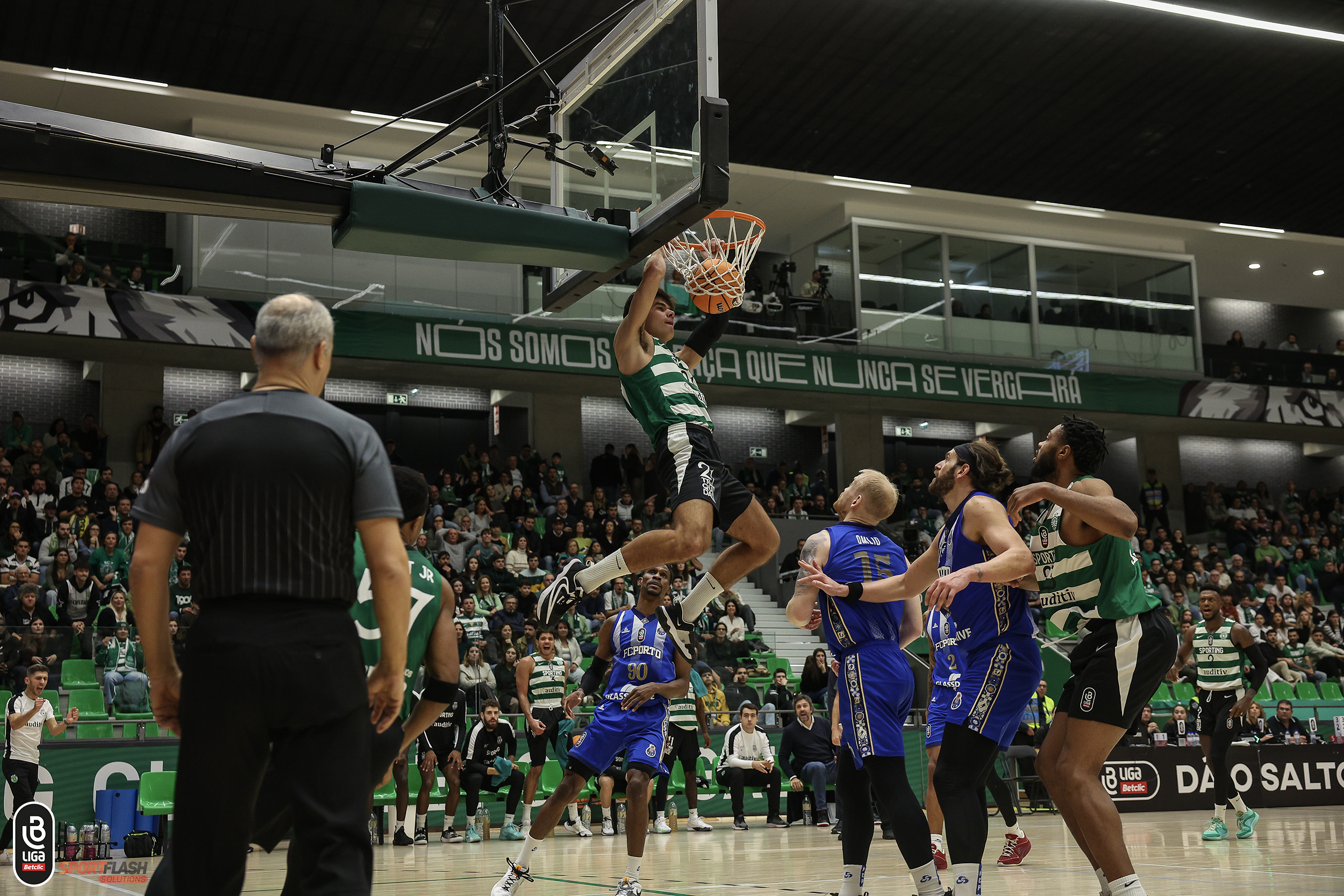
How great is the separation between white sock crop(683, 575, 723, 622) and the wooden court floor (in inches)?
73.0

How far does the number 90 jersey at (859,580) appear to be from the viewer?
19.9ft

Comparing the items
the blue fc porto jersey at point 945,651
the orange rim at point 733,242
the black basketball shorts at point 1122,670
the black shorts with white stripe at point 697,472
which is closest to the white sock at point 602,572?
the black shorts with white stripe at point 697,472

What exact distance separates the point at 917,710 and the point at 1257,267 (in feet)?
70.9

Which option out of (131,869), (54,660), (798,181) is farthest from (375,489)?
(798,181)

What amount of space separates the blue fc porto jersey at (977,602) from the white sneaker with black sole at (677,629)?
1934mm

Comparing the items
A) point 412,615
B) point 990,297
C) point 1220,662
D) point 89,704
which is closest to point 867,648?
point 412,615

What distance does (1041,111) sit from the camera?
23406mm

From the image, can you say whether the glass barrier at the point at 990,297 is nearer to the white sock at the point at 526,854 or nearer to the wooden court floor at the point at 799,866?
the wooden court floor at the point at 799,866

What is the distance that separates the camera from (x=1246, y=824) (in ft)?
38.6

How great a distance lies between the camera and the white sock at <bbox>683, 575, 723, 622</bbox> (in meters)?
6.82

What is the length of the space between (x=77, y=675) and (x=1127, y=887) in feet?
37.2

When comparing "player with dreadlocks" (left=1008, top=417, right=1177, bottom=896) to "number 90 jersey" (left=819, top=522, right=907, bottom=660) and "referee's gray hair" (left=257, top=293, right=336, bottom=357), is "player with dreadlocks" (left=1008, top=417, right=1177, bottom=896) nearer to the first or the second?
"number 90 jersey" (left=819, top=522, right=907, bottom=660)

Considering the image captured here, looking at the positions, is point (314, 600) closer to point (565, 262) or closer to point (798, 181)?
point (565, 262)

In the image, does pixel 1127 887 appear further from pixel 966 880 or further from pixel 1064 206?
pixel 1064 206
